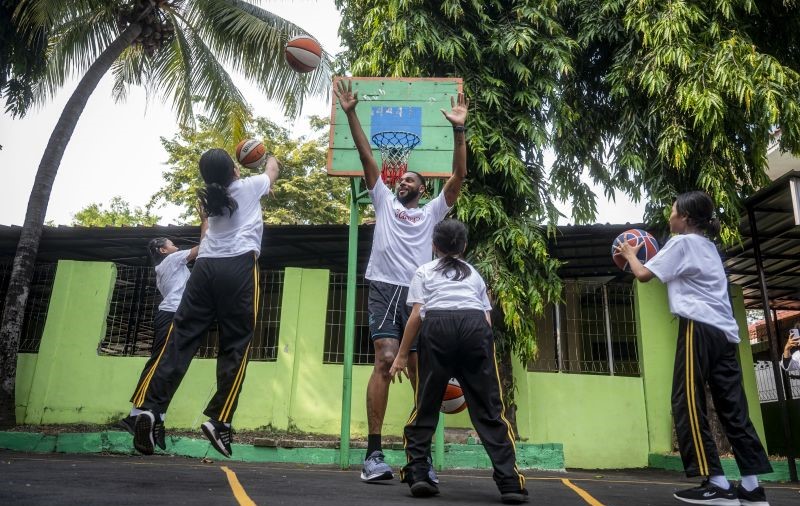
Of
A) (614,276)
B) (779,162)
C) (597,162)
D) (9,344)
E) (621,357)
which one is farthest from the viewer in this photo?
(779,162)

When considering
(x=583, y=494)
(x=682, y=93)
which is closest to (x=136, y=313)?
(x=583, y=494)

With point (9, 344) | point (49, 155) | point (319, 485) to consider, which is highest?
point (49, 155)

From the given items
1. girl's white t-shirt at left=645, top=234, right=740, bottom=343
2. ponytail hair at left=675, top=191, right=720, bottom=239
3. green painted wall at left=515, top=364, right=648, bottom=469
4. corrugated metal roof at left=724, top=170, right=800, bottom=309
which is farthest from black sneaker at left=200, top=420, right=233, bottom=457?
corrugated metal roof at left=724, top=170, right=800, bottom=309

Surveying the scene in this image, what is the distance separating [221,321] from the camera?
3.84m

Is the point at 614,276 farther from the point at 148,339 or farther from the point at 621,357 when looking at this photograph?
the point at 148,339

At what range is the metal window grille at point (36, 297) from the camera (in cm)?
983

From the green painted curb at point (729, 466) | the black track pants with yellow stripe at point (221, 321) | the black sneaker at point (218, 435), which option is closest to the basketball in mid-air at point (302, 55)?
the black track pants with yellow stripe at point (221, 321)

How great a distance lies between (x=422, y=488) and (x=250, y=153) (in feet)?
8.21

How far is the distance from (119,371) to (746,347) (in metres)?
9.28

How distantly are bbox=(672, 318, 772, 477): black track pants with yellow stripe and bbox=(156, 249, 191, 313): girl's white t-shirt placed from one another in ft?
16.4

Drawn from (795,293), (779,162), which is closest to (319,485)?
(795,293)

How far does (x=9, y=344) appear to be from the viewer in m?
8.55

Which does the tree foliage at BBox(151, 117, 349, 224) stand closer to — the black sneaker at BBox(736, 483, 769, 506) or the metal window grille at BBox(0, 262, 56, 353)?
the metal window grille at BBox(0, 262, 56, 353)

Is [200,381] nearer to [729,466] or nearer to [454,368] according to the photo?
[454,368]
